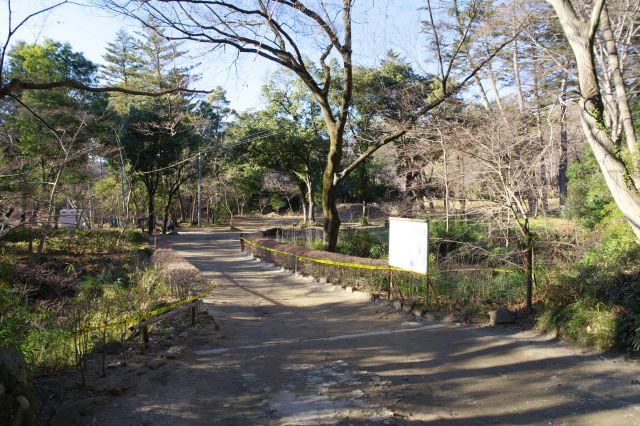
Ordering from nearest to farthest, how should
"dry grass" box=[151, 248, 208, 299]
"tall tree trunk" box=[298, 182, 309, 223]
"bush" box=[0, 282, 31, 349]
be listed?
"bush" box=[0, 282, 31, 349] → "dry grass" box=[151, 248, 208, 299] → "tall tree trunk" box=[298, 182, 309, 223]

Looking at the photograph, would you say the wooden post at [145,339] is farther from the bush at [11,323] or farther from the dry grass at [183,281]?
the dry grass at [183,281]

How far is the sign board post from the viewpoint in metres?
8.47

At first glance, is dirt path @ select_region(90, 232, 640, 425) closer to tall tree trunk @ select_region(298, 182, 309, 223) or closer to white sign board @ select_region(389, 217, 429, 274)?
white sign board @ select_region(389, 217, 429, 274)

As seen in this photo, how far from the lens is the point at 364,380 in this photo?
535cm

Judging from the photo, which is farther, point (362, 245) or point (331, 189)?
point (362, 245)

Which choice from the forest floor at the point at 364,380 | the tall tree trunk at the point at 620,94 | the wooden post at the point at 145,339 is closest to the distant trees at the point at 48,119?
the wooden post at the point at 145,339

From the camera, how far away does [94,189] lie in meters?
34.7

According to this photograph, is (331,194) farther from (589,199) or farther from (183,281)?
(589,199)

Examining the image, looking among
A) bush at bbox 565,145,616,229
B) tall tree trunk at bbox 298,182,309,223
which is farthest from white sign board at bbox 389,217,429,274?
tall tree trunk at bbox 298,182,309,223

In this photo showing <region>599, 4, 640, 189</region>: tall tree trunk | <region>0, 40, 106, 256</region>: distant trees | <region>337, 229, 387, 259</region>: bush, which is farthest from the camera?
<region>0, 40, 106, 256</region>: distant trees

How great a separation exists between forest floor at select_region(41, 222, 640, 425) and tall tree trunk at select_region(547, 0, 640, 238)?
6.36 feet

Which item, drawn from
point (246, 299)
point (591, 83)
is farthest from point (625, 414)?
point (246, 299)

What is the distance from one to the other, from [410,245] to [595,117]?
3.79 m

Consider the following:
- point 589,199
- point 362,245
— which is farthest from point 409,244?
point 589,199
